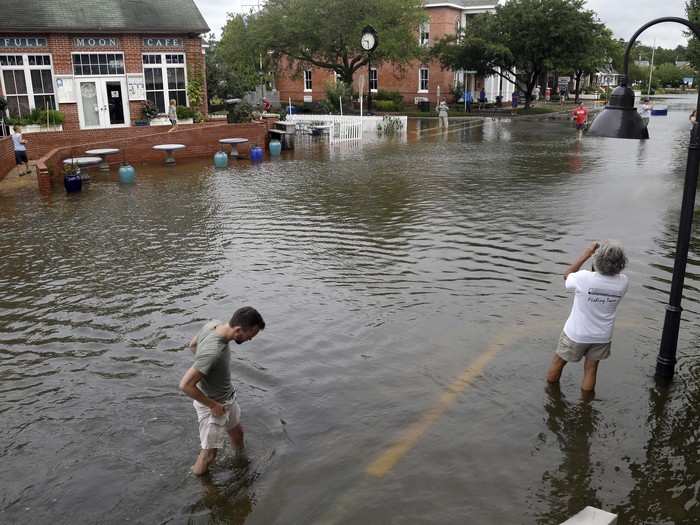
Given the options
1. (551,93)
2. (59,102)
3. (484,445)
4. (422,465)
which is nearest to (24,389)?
(422,465)

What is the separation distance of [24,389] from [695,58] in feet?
133

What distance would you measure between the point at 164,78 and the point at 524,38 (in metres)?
30.2

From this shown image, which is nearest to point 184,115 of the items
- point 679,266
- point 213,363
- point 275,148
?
point 275,148

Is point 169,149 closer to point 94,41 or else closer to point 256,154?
point 256,154

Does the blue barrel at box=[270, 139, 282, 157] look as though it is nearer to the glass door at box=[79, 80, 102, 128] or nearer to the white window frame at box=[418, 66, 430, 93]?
the glass door at box=[79, 80, 102, 128]

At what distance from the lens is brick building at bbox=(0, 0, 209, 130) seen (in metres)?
26.6

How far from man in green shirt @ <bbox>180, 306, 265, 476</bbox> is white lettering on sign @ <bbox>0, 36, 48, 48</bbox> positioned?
1022 inches

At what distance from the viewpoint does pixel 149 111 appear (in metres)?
28.0

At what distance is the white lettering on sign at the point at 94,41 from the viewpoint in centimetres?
2728

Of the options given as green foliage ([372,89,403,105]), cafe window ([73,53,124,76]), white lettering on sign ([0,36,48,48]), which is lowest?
green foliage ([372,89,403,105])

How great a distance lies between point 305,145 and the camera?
30.4m

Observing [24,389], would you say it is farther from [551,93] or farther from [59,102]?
[551,93]

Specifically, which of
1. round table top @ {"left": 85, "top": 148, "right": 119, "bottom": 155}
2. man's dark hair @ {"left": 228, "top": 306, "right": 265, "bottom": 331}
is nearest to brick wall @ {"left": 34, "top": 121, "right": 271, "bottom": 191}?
round table top @ {"left": 85, "top": 148, "right": 119, "bottom": 155}

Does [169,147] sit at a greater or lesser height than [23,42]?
lesser
